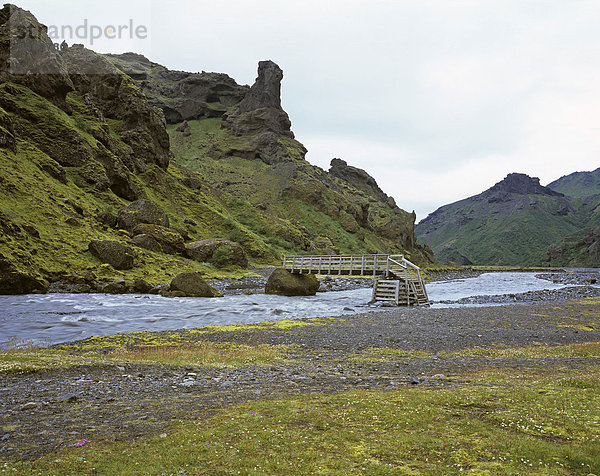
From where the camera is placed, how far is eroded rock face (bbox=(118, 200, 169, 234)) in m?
51.1

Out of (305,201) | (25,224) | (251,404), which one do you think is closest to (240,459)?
(251,404)

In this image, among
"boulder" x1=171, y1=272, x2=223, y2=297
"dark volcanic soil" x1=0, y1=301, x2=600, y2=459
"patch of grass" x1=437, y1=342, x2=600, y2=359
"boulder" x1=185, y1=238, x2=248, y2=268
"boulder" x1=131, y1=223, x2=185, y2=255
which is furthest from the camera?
"boulder" x1=185, y1=238, x2=248, y2=268

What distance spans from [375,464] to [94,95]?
92.6 m

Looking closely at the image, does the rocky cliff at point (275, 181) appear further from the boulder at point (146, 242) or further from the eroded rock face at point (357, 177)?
the boulder at point (146, 242)

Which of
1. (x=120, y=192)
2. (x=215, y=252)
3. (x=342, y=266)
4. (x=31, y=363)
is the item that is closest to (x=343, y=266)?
(x=342, y=266)

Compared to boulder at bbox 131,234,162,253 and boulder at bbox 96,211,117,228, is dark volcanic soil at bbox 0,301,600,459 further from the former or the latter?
boulder at bbox 96,211,117,228

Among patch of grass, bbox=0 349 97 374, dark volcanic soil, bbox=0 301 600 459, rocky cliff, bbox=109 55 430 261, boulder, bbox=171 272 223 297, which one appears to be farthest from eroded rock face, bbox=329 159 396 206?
patch of grass, bbox=0 349 97 374

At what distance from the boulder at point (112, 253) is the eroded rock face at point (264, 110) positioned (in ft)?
388

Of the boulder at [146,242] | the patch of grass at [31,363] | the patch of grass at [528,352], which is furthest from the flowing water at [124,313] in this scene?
the boulder at [146,242]

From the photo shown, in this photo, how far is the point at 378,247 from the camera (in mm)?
130500

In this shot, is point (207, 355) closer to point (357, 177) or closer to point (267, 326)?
point (267, 326)

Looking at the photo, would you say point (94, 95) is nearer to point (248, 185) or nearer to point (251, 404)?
point (248, 185)

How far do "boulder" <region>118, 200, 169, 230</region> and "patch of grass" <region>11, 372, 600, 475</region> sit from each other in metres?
50.1

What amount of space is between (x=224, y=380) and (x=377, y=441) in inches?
237
